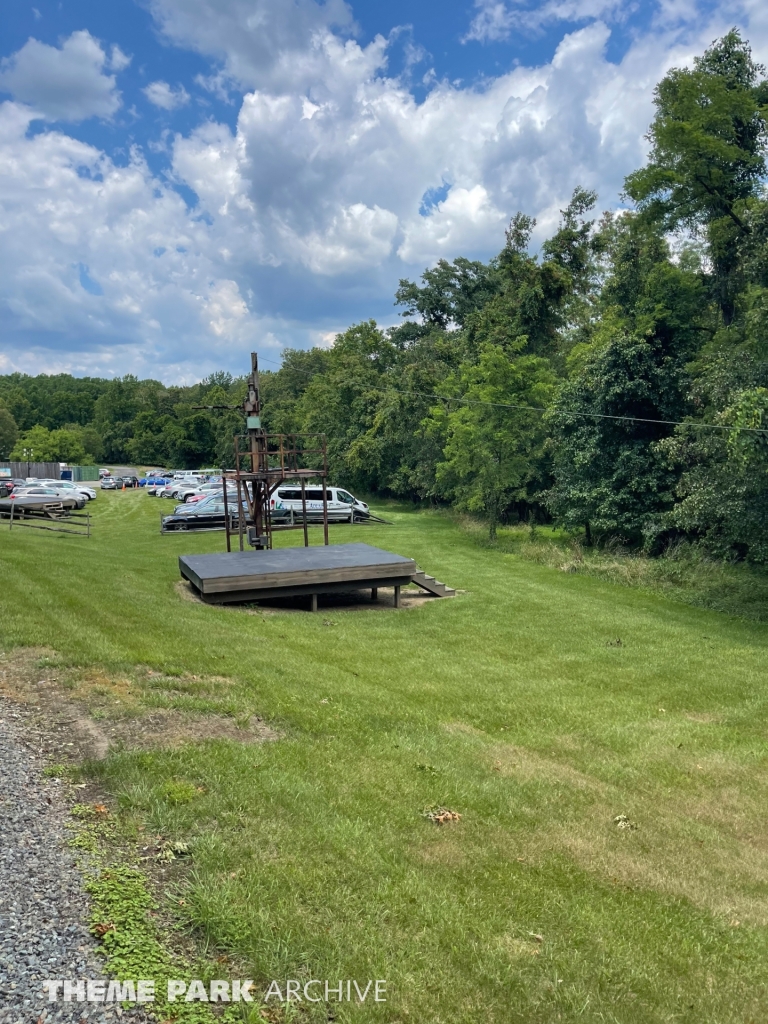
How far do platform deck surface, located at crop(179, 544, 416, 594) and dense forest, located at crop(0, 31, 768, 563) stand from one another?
7.01 m

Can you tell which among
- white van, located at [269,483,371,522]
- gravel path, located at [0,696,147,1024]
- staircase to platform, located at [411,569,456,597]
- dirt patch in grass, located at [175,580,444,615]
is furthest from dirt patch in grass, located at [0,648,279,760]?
white van, located at [269,483,371,522]

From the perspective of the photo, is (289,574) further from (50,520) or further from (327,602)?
(50,520)

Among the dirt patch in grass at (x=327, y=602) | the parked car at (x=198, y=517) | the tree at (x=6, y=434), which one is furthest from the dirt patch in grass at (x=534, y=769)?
the tree at (x=6, y=434)

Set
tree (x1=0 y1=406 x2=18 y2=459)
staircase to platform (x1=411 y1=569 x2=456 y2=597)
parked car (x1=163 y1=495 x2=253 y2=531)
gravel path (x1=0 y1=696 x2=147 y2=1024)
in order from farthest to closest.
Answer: tree (x1=0 y1=406 x2=18 y2=459) → parked car (x1=163 y1=495 x2=253 y2=531) → staircase to platform (x1=411 y1=569 x2=456 y2=597) → gravel path (x1=0 y1=696 x2=147 y2=1024)

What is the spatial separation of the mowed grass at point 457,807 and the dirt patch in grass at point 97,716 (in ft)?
0.58

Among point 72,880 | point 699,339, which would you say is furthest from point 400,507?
point 72,880

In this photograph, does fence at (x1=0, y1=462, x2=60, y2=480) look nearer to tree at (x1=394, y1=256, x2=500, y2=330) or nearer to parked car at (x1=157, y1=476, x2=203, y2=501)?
parked car at (x1=157, y1=476, x2=203, y2=501)

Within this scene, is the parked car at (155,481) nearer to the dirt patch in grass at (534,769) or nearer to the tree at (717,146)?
the tree at (717,146)

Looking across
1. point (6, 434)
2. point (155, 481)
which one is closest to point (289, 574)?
point (155, 481)

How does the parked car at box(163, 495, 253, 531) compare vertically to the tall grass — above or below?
above

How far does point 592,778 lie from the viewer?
19.1 ft

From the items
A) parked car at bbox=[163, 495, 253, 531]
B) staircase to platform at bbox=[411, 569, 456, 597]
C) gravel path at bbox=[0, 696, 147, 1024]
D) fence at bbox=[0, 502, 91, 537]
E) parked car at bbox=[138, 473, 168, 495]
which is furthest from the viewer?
parked car at bbox=[138, 473, 168, 495]

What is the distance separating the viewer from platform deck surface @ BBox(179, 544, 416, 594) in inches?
494

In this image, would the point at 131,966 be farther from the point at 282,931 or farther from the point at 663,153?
the point at 663,153
